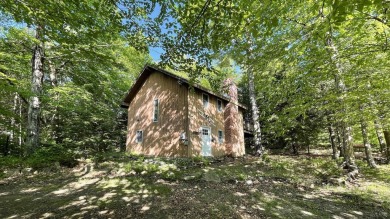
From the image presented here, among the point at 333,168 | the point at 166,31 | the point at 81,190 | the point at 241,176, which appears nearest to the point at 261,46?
the point at 166,31

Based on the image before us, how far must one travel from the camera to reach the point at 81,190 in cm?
634

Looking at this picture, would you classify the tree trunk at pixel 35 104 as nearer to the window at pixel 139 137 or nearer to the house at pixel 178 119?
the house at pixel 178 119

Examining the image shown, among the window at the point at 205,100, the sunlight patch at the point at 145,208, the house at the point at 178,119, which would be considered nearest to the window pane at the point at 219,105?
the house at the point at 178,119

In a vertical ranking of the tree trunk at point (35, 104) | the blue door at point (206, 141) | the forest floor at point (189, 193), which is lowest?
the forest floor at point (189, 193)

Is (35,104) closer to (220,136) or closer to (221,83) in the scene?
(221,83)

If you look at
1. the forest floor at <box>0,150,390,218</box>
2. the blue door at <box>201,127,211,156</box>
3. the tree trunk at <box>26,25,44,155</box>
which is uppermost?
the tree trunk at <box>26,25,44,155</box>

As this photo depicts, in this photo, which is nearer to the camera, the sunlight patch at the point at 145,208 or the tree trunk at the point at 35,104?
the sunlight patch at the point at 145,208

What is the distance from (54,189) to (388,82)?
953 cm

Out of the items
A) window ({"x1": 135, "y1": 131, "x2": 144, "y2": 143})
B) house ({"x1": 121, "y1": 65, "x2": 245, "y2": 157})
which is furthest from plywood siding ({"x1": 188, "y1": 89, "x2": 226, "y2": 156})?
window ({"x1": 135, "y1": 131, "x2": 144, "y2": 143})

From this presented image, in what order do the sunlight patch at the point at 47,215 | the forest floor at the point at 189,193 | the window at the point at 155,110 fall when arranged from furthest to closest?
1. the window at the point at 155,110
2. the forest floor at the point at 189,193
3. the sunlight patch at the point at 47,215

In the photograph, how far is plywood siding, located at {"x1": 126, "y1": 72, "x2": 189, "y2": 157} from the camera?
1334cm

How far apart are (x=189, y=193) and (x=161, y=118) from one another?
850 centimetres

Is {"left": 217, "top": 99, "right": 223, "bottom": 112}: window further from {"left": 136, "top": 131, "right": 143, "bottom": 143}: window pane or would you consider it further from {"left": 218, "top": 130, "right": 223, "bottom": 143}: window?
{"left": 136, "top": 131, "right": 143, "bottom": 143}: window pane

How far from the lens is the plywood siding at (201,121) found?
13297 millimetres
